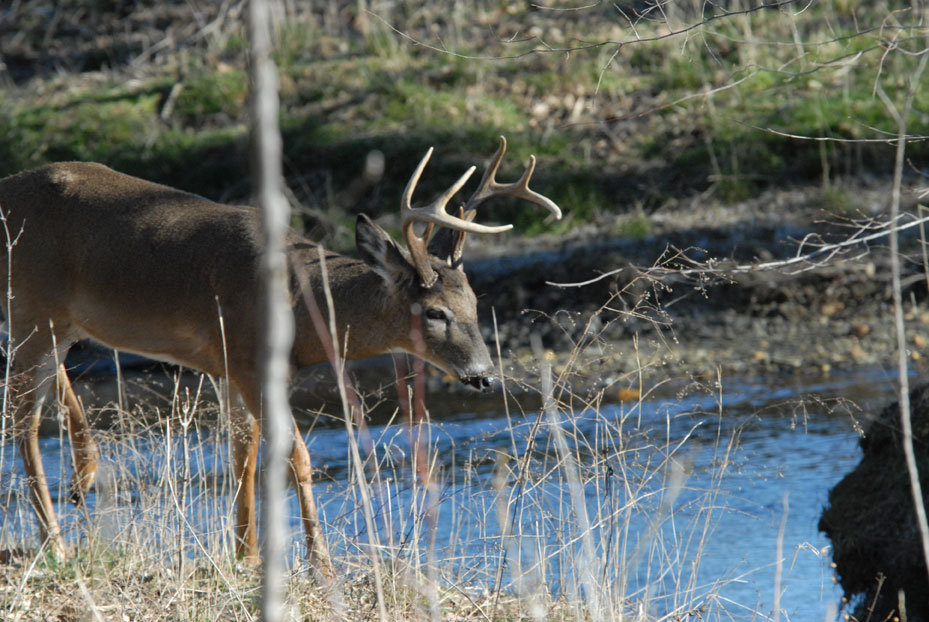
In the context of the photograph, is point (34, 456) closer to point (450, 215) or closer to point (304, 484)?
point (304, 484)

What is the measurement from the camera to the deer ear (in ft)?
18.5

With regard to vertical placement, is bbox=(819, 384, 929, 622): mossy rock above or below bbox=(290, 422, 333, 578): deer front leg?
below

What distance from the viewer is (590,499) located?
596 centimetres

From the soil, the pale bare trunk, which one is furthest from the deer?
the pale bare trunk

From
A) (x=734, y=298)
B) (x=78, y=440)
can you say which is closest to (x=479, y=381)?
(x=78, y=440)

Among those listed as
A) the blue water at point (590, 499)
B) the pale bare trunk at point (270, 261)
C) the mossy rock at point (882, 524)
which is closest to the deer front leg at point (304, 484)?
the blue water at point (590, 499)

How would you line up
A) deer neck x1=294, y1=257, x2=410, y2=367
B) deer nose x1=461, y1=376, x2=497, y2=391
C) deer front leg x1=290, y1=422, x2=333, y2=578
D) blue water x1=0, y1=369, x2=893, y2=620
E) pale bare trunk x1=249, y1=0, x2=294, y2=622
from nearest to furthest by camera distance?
pale bare trunk x1=249, y1=0, x2=294, y2=622
blue water x1=0, y1=369, x2=893, y2=620
deer front leg x1=290, y1=422, x2=333, y2=578
deer nose x1=461, y1=376, x2=497, y2=391
deer neck x1=294, y1=257, x2=410, y2=367

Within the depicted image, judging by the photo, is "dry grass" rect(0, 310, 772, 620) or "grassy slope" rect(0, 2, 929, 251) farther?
"grassy slope" rect(0, 2, 929, 251)

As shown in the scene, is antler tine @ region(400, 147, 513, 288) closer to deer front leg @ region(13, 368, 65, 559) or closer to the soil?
deer front leg @ region(13, 368, 65, 559)

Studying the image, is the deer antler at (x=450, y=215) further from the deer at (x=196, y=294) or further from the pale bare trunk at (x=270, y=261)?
Result: the pale bare trunk at (x=270, y=261)

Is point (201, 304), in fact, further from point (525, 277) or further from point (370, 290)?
point (525, 277)

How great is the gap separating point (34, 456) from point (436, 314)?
1.95m

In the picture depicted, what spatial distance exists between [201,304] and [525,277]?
18.0 feet

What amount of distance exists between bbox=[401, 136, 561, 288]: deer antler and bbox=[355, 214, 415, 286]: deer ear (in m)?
0.07
